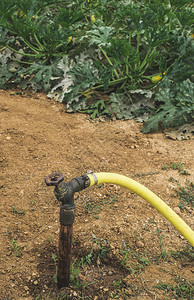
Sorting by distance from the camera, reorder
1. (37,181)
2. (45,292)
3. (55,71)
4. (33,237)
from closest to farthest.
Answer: (45,292) → (33,237) → (37,181) → (55,71)

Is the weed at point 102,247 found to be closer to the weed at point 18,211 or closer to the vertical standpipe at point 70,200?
the vertical standpipe at point 70,200

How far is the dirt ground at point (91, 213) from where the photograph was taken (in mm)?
2098

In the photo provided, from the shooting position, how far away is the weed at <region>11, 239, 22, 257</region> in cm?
221

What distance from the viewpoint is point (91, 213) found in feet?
8.57

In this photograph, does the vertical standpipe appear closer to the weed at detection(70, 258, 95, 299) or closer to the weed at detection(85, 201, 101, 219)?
the weed at detection(70, 258, 95, 299)

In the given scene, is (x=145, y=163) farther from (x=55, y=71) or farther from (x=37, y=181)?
(x=55, y=71)

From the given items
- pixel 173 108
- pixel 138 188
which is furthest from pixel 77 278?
pixel 173 108

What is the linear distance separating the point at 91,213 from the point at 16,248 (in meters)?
0.65

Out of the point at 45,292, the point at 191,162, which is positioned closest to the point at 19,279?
the point at 45,292

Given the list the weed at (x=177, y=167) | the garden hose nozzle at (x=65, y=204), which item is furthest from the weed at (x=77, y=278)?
Answer: the weed at (x=177, y=167)

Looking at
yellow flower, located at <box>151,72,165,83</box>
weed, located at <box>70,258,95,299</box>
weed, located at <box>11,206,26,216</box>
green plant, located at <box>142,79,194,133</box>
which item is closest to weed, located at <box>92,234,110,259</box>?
weed, located at <box>70,258,95,299</box>

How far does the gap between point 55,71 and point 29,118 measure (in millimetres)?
876

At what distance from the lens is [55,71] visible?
422cm

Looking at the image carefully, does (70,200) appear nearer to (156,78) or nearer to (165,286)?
(165,286)
